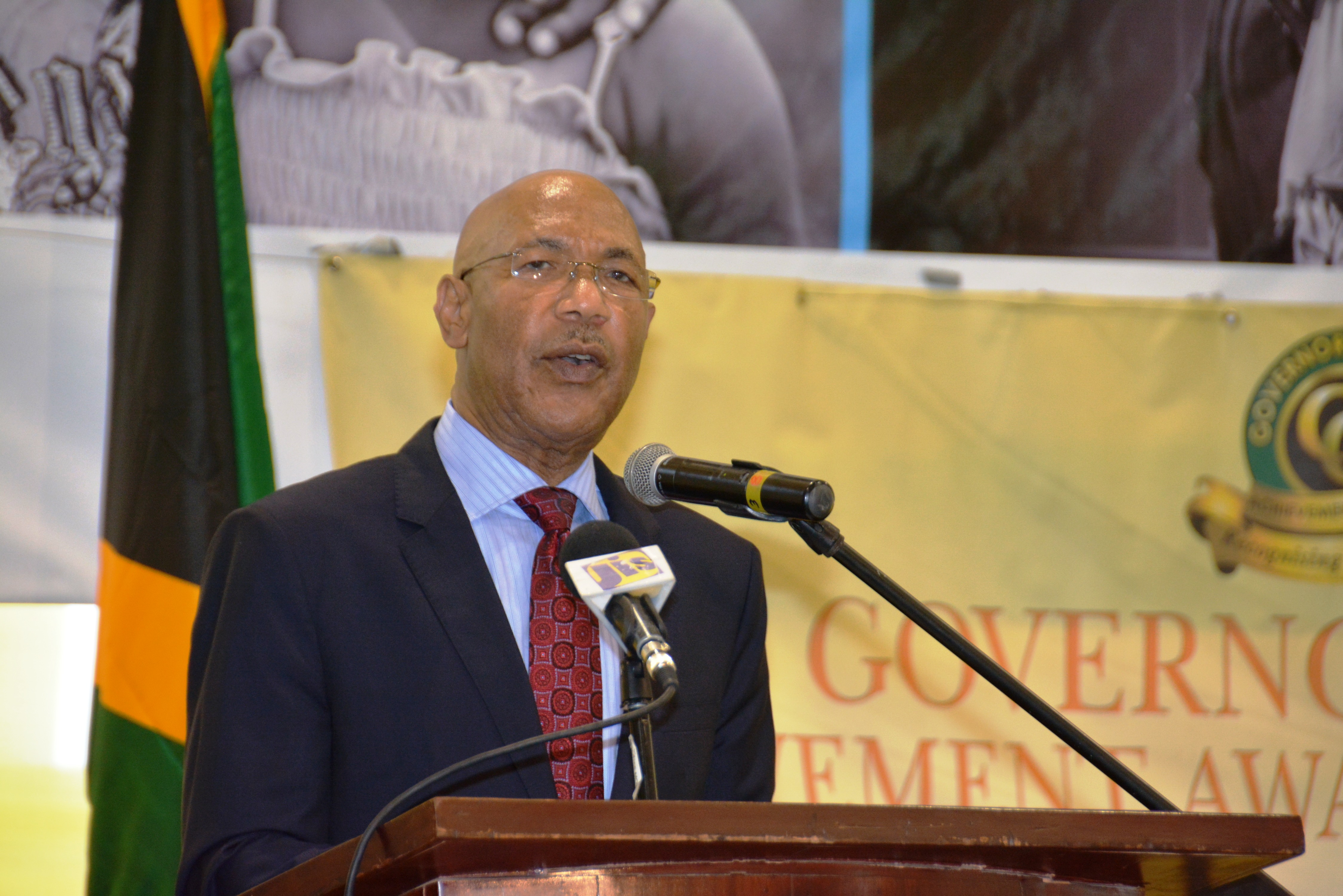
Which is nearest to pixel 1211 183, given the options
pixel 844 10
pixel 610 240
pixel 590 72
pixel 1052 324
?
pixel 1052 324

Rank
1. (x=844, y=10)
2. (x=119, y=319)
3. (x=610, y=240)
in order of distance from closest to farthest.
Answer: (x=610, y=240) → (x=119, y=319) → (x=844, y=10)

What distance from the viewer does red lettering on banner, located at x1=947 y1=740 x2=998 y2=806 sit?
302 centimetres

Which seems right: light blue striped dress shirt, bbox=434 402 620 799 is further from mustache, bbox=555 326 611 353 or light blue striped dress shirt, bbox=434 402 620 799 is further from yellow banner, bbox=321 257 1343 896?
yellow banner, bbox=321 257 1343 896

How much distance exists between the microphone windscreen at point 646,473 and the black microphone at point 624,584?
24 cm

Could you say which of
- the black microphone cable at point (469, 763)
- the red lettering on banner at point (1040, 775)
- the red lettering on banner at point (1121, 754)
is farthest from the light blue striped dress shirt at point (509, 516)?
the red lettering on banner at point (1121, 754)

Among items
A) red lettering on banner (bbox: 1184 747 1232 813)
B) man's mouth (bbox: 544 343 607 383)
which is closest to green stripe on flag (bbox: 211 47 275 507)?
man's mouth (bbox: 544 343 607 383)

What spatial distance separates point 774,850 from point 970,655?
19.8 inches

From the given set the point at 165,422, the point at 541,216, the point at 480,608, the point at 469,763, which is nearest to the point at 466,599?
the point at 480,608

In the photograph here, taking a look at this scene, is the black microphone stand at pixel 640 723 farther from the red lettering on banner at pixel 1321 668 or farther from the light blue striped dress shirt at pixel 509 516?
the red lettering on banner at pixel 1321 668

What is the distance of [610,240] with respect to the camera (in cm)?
210

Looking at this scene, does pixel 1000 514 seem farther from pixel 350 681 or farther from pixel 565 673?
pixel 350 681

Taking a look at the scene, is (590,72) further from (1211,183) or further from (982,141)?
(1211,183)

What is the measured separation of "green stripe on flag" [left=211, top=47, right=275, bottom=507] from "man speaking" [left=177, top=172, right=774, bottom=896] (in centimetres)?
81

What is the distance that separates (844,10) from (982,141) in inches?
19.0
